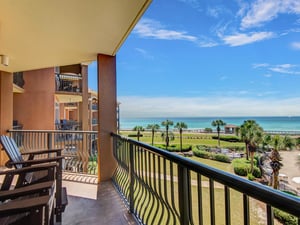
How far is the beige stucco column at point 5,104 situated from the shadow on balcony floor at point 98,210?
120 inches

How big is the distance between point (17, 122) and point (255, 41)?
29.9m

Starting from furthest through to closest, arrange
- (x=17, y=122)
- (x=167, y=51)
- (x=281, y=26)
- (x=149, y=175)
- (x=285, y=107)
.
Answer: (x=285, y=107) → (x=167, y=51) → (x=281, y=26) → (x=17, y=122) → (x=149, y=175)

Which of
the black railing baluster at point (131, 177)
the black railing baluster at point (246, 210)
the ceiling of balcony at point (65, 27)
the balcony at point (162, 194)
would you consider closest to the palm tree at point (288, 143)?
the balcony at point (162, 194)

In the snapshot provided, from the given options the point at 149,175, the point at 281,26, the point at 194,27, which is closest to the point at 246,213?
the point at 149,175

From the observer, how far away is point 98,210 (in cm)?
256

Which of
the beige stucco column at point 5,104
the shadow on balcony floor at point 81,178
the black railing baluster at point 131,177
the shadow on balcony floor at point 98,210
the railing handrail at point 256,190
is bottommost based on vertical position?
the shadow on balcony floor at point 81,178

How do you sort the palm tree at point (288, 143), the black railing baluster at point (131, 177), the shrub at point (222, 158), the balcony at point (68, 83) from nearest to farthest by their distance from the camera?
the black railing baluster at point (131, 177) < the balcony at point (68, 83) < the palm tree at point (288, 143) < the shrub at point (222, 158)

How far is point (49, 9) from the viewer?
2.27 metres

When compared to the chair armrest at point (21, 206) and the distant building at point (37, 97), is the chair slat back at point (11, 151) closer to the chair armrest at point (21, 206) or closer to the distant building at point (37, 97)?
the chair armrest at point (21, 206)

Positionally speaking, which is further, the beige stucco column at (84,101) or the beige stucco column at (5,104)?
the beige stucco column at (84,101)

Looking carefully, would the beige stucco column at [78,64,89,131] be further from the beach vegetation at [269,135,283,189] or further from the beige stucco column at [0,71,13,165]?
the beach vegetation at [269,135,283,189]

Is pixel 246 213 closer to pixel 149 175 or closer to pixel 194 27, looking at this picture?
pixel 149 175

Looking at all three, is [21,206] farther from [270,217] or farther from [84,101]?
[84,101]

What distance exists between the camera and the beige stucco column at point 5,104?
5.04 meters
